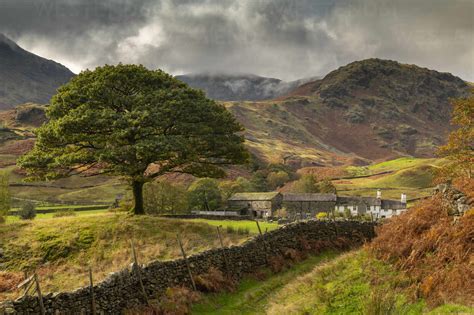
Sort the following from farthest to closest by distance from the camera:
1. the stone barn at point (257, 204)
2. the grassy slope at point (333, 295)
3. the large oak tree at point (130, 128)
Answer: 1. the stone barn at point (257, 204)
2. the large oak tree at point (130, 128)
3. the grassy slope at point (333, 295)

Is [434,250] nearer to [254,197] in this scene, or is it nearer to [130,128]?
[130,128]

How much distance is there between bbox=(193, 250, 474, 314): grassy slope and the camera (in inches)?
512

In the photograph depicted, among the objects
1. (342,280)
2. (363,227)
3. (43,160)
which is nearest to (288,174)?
(363,227)

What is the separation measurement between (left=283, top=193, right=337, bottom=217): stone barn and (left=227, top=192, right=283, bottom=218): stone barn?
3.34 m

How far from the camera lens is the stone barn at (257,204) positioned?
94625mm

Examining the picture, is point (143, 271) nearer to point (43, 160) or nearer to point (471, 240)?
point (471, 240)

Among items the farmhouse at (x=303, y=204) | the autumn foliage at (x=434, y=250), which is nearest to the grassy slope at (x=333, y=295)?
the autumn foliage at (x=434, y=250)

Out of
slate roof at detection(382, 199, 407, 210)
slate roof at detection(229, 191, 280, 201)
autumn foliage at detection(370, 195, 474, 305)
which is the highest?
autumn foliage at detection(370, 195, 474, 305)

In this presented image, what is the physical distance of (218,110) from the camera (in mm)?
35719

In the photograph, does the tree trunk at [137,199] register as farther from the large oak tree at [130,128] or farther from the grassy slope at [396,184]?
the grassy slope at [396,184]

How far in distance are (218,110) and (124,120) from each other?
329 inches

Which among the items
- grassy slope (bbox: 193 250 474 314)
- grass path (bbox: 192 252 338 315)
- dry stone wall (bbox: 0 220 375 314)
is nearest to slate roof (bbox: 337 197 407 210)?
dry stone wall (bbox: 0 220 375 314)

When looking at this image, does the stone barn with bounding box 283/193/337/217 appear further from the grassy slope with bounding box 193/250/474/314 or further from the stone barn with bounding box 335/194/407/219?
the grassy slope with bounding box 193/250/474/314

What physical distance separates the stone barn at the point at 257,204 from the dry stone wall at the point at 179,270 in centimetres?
5885
